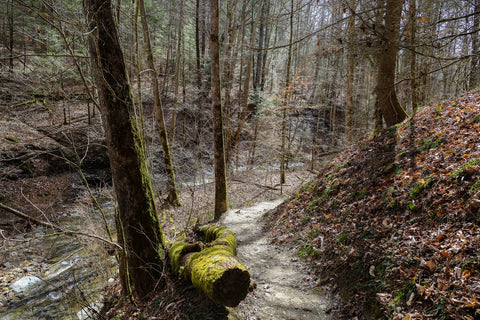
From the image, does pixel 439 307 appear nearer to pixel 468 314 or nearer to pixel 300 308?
pixel 468 314

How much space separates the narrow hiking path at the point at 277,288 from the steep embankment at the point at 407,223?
1.00ft

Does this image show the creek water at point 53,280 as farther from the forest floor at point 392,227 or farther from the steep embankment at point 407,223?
the steep embankment at point 407,223

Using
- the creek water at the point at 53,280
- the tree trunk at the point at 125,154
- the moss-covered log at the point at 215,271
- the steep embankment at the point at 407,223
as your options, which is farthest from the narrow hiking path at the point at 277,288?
the creek water at the point at 53,280

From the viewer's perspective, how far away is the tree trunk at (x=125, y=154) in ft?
11.7

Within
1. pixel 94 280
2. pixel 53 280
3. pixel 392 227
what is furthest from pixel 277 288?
pixel 53 280

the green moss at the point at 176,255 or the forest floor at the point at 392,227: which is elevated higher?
the forest floor at the point at 392,227

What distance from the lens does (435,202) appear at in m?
3.46

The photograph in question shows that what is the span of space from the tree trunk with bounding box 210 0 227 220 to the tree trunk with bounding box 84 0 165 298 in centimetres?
421

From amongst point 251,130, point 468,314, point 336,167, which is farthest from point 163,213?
point 251,130

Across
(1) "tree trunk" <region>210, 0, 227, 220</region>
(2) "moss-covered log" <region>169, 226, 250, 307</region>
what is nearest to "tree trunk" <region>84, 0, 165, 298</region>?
(2) "moss-covered log" <region>169, 226, 250, 307</region>

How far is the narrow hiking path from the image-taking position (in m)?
3.47

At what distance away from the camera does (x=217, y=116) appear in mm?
8211

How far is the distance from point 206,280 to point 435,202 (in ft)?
10.2

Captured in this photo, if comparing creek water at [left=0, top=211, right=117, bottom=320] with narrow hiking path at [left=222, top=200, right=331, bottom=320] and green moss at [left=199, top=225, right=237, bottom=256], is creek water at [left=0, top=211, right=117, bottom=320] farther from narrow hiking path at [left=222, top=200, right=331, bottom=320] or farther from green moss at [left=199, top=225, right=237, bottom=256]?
narrow hiking path at [left=222, top=200, right=331, bottom=320]
